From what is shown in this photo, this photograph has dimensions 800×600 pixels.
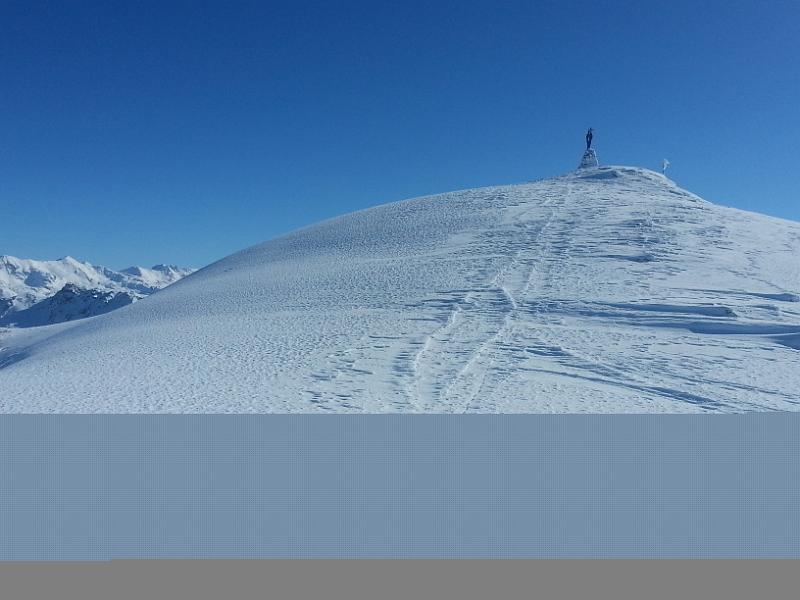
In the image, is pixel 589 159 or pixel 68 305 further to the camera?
pixel 68 305

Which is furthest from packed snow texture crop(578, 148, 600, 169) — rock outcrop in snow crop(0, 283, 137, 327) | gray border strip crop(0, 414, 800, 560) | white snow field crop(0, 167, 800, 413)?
rock outcrop in snow crop(0, 283, 137, 327)

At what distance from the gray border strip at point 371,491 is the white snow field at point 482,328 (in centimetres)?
128

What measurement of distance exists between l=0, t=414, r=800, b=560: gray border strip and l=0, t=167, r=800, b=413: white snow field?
4.21 feet

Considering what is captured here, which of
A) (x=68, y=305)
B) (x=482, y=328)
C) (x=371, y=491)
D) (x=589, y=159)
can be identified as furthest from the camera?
(x=68, y=305)

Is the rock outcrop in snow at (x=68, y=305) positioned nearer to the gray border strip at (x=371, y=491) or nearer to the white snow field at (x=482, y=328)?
the white snow field at (x=482, y=328)

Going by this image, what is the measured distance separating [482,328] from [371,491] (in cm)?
Answer: 579

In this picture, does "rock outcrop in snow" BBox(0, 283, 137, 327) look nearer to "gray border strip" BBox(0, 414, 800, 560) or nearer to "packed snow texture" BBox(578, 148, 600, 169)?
"packed snow texture" BBox(578, 148, 600, 169)

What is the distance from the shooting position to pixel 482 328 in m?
11.1

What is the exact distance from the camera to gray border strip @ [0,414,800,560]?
5918mm

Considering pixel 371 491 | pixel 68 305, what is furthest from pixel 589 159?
pixel 68 305

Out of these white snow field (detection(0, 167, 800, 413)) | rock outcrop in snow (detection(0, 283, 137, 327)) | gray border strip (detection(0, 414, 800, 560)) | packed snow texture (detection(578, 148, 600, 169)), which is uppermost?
packed snow texture (detection(578, 148, 600, 169))

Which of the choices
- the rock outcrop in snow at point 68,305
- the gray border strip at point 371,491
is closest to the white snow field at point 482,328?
the gray border strip at point 371,491

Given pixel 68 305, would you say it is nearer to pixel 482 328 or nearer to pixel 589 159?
pixel 589 159

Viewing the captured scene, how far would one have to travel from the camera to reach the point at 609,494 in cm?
594
